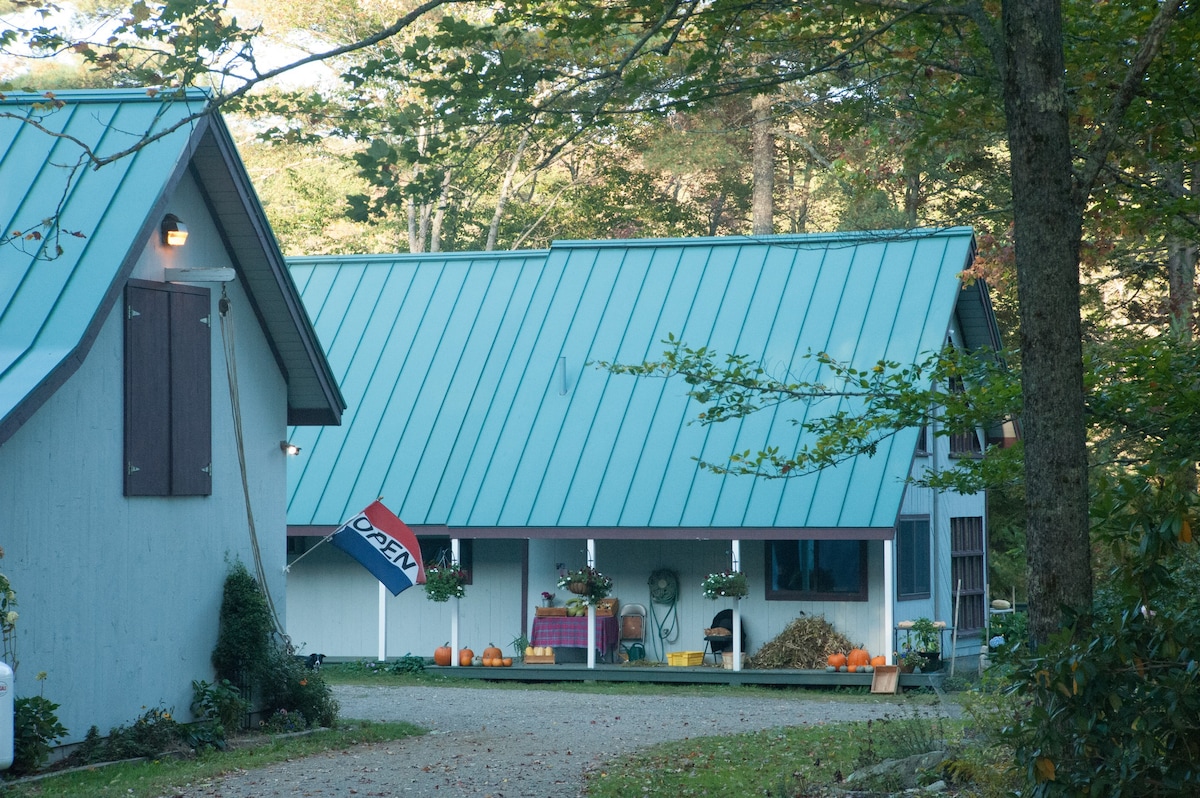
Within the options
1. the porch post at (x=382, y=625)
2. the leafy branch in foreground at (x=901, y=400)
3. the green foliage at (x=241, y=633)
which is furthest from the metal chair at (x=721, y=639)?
the leafy branch in foreground at (x=901, y=400)

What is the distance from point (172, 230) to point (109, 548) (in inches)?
120

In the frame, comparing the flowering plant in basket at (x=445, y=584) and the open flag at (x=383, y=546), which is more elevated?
the open flag at (x=383, y=546)

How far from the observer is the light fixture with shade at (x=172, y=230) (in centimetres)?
1327

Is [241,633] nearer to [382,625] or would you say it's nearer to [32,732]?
[32,732]

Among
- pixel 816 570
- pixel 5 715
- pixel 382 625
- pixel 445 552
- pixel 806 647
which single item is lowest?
pixel 806 647

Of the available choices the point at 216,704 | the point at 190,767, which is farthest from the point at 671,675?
the point at 190,767

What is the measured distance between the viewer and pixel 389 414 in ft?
74.3

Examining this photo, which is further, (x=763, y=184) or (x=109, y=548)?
(x=763, y=184)

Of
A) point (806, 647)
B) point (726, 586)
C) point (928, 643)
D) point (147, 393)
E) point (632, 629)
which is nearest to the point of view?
point (147, 393)

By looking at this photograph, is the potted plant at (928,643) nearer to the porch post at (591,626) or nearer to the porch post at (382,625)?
the porch post at (591,626)

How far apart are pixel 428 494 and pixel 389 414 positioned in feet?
6.80

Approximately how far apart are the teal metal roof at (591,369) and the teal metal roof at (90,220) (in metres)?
6.41

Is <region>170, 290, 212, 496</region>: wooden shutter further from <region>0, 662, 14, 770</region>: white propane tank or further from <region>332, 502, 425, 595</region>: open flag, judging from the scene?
<region>0, 662, 14, 770</region>: white propane tank

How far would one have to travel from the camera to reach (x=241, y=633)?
543 inches
